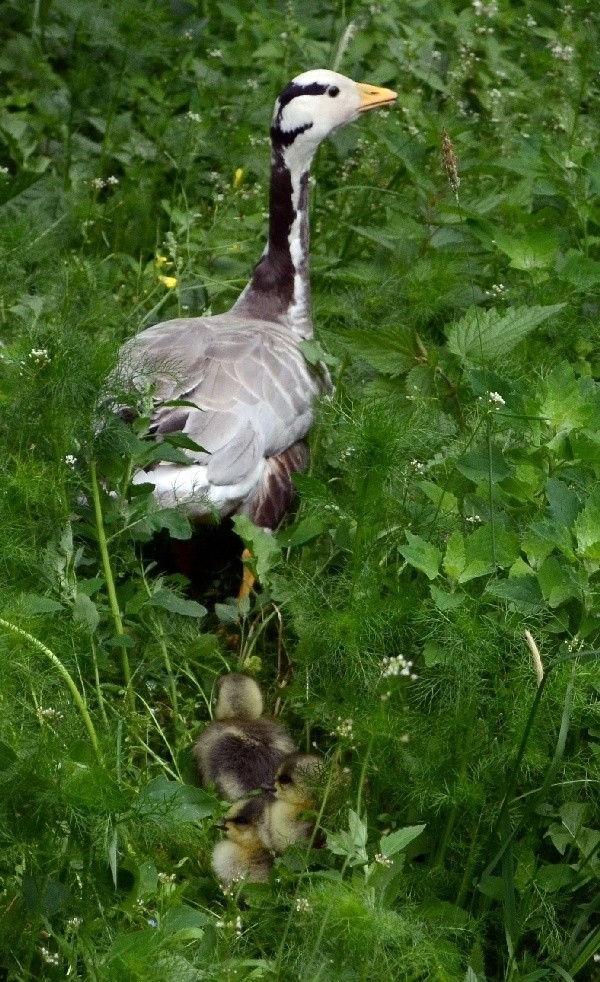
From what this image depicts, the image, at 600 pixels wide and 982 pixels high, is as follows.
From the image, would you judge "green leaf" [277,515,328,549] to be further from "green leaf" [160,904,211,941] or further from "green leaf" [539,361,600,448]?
"green leaf" [160,904,211,941]

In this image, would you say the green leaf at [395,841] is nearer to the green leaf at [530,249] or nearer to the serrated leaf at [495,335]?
the serrated leaf at [495,335]

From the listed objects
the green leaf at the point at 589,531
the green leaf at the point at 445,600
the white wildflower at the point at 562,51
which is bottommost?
the white wildflower at the point at 562,51

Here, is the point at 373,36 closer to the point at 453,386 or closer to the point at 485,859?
the point at 453,386

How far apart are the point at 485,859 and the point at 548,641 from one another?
41 centimetres

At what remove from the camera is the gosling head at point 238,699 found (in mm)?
3023

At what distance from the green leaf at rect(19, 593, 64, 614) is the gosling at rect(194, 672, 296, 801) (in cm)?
45

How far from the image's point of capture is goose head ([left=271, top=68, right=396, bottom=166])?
13.6 ft

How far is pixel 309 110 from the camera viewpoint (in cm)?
416

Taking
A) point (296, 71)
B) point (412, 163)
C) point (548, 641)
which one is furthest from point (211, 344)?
point (296, 71)

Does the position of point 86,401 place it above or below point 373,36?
above

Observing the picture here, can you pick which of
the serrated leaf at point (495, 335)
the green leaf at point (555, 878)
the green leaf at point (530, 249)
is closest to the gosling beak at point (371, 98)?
the green leaf at point (530, 249)

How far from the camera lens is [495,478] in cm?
273


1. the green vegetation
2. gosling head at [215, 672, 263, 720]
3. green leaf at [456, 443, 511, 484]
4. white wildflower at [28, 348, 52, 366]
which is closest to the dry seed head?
the green vegetation

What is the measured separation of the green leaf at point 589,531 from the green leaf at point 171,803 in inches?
30.5
